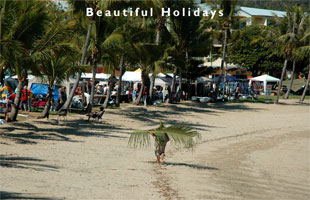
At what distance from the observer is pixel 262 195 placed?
33.3 ft

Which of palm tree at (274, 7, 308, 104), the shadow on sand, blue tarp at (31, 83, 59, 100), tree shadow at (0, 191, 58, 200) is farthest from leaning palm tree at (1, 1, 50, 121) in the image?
palm tree at (274, 7, 308, 104)

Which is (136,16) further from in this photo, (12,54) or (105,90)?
(12,54)

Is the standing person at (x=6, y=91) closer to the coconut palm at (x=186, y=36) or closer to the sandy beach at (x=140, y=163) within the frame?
the sandy beach at (x=140, y=163)

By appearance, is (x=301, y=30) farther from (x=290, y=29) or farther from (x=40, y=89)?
(x=40, y=89)

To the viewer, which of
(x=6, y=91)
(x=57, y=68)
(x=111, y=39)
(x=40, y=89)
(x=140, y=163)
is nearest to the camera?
(x=140, y=163)

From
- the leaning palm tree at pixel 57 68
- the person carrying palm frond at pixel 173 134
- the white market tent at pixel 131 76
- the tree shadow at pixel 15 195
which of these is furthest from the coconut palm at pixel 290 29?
the tree shadow at pixel 15 195

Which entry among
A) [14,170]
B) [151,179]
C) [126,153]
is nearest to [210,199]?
[151,179]

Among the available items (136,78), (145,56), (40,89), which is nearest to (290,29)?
(136,78)

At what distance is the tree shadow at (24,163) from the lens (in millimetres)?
9843

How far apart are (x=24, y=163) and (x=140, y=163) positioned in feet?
9.70

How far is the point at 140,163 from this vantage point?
11.9 meters

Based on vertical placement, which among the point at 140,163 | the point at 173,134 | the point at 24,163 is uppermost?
the point at 173,134

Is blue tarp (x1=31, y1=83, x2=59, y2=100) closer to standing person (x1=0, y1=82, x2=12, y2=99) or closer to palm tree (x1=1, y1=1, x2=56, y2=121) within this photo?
standing person (x1=0, y1=82, x2=12, y2=99)

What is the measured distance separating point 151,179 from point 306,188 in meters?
4.28
